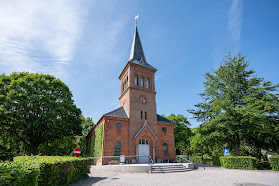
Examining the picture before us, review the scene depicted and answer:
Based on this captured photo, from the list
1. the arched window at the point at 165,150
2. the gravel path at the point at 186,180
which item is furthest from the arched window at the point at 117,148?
the gravel path at the point at 186,180

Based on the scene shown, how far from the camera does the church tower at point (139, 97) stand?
71.1 ft

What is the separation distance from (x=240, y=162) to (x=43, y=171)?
17791mm

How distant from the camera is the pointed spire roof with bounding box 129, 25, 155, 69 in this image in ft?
85.6

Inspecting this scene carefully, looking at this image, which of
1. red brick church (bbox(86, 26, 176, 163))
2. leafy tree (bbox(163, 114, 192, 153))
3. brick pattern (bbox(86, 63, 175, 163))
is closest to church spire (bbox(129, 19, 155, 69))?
red brick church (bbox(86, 26, 176, 163))

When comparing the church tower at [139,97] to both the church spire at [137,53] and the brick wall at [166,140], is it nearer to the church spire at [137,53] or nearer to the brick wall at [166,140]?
the church spire at [137,53]

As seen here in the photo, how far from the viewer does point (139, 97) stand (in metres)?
23.6

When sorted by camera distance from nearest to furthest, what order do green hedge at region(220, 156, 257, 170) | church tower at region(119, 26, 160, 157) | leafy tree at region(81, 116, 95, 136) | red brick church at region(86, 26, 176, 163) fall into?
green hedge at region(220, 156, 257, 170)
red brick church at region(86, 26, 176, 163)
church tower at region(119, 26, 160, 157)
leafy tree at region(81, 116, 95, 136)

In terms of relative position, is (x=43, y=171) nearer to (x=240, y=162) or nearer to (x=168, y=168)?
(x=168, y=168)

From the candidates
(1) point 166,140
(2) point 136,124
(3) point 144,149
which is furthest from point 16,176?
(1) point 166,140

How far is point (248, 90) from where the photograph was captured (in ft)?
65.5

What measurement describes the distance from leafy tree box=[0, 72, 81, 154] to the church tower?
351 inches

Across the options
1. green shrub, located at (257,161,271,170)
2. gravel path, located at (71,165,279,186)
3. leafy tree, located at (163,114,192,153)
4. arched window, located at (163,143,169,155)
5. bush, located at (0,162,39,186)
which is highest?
leafy tree, located at (163,114,192,153)

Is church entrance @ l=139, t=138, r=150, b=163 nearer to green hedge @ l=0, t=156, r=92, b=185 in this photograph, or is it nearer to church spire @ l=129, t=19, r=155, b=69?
green hedge @ l=0, t=156, r=92, b=185

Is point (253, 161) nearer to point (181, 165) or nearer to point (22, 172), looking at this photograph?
point (181, 165)
